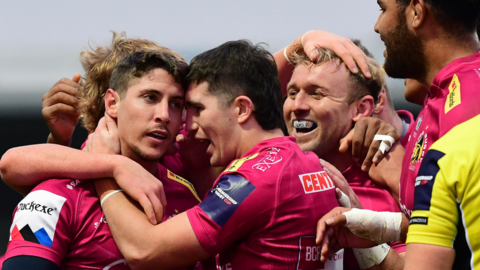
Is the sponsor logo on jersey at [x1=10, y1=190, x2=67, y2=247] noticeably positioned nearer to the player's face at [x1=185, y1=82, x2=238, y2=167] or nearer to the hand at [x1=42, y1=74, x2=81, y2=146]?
the player's face at [x1=185, y1=82, x2=238, y2=167]

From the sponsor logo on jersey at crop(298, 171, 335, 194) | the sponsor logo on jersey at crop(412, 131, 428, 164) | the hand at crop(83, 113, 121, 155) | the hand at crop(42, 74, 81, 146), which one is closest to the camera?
the sponsor logo on jersey at crop(412, 131, 428, 164)

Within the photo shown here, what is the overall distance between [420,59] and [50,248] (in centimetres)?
250

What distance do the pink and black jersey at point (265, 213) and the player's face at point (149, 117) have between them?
60cm

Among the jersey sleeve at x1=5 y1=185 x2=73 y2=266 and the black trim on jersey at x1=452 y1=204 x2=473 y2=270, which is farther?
the jersey sleeve at x1=5 y1=185 x2=73 y2=266

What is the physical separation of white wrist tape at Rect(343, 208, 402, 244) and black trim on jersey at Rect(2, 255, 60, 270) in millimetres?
1698

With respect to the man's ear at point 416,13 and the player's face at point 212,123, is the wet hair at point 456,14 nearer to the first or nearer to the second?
the man's ear at point 416,13

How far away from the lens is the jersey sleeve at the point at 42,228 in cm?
281

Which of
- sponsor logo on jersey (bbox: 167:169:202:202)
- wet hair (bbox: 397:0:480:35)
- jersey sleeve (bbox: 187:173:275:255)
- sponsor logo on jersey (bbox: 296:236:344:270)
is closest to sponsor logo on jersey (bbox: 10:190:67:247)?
jersey sleeve (bbox: 187:173:275:255)

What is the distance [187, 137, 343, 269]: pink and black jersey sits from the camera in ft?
9.34

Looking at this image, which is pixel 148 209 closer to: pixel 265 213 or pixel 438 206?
pixel 265 213

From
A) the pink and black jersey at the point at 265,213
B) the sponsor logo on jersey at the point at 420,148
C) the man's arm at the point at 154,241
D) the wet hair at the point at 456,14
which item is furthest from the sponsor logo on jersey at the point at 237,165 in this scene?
the wet hair at the point at 456,14

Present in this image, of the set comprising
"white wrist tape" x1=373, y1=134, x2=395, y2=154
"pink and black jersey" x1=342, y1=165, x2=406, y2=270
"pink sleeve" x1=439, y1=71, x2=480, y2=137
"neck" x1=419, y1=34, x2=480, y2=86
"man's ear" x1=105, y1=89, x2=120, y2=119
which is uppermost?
"neck" x1=419, y1=34, x2=480, y2=86

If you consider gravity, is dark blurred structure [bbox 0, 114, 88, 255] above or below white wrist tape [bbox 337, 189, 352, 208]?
below

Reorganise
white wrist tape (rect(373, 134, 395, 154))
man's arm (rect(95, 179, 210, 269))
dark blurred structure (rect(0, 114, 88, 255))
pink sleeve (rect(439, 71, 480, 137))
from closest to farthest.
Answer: pink sleeve (rect(439, 71, 480, 137)) < man's arm (rect(95, 179, 210, 269)) < white wrist tape (rect(373, 134, 395, 154)) < dark blurred structure (rect(0, 114, 88, 255))
